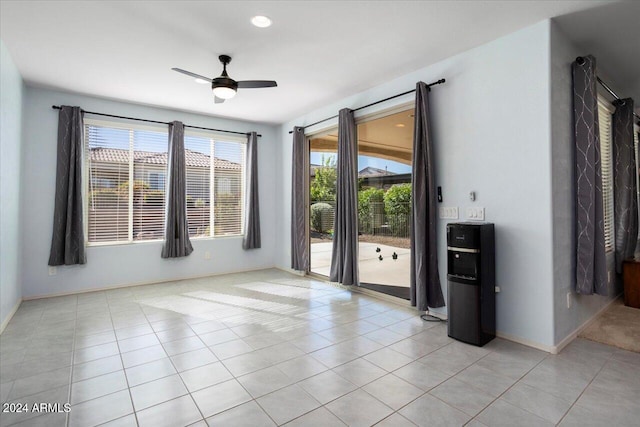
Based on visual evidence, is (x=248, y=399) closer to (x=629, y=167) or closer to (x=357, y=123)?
(x=357, y=123)

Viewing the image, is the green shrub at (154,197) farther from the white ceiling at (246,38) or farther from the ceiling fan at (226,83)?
the ceiling fan at (226,83)

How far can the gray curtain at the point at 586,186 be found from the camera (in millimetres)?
2922

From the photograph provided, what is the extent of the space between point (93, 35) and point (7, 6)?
0.58m

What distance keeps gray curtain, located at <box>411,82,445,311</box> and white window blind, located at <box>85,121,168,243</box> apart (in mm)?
4099

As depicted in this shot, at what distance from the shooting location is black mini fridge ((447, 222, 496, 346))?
9.27ft

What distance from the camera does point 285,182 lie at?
20.4ft

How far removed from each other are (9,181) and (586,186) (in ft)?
19.2


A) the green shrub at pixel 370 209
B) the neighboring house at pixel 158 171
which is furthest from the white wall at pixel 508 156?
the neighboring house at pixel 158 171

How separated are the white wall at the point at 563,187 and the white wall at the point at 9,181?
5.16m

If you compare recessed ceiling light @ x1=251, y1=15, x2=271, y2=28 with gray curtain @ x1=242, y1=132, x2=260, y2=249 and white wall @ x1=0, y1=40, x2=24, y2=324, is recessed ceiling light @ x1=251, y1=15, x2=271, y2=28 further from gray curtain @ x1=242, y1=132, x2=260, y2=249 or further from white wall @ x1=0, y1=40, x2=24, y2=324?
gray curtain @ x1=242, y1=132, x2=260, y2=249

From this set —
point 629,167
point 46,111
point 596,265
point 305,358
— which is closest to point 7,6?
point 46,111

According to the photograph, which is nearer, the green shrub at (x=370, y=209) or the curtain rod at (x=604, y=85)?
the curtain rod at (x=604, y=85)

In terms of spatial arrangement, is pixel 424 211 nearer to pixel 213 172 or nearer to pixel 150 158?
pixel 213 172

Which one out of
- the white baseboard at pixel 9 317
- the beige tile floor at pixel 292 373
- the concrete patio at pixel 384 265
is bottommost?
the beige tile floor at pixel 292 373
